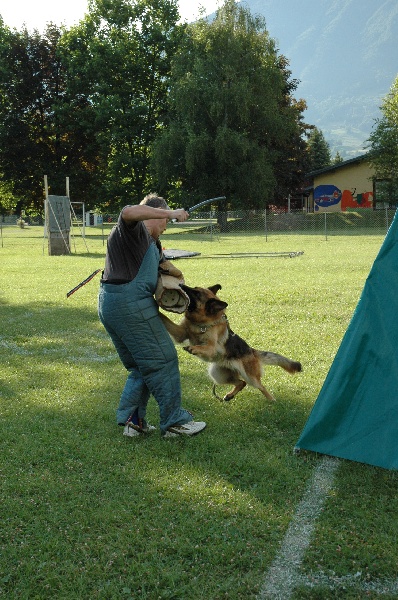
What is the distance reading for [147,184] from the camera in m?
50.0

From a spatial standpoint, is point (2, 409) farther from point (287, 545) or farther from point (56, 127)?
point (56, 127)

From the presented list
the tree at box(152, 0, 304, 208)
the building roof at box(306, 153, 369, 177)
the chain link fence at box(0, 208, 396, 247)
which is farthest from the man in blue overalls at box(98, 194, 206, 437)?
the building roof at box(306, 153, 369, 177)

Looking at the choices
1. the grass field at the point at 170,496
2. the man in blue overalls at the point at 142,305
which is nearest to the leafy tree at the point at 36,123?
the grass field at the point at 170,496

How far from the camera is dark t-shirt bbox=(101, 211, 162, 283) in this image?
14.3ft

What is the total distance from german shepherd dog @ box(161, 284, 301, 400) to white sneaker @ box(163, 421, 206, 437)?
0.58 metres

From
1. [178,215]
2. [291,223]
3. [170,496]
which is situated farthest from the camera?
[291,223]

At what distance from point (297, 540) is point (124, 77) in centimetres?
5089

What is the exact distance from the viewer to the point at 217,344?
205 inches

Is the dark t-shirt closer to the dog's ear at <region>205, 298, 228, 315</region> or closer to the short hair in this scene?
the short hair

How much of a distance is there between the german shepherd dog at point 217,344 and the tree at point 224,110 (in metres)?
38.2

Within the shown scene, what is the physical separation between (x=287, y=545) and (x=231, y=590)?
506 millimetres

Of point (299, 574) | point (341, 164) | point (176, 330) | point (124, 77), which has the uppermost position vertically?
point (124, 77)

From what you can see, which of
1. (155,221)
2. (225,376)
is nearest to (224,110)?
(225,376)

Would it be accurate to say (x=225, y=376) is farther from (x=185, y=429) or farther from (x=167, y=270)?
(x=167, y=270)
